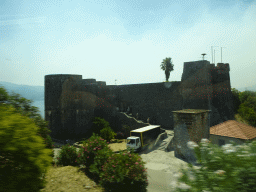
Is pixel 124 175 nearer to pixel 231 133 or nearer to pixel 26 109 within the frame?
pixel 26 109

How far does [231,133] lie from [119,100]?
17.0 meters

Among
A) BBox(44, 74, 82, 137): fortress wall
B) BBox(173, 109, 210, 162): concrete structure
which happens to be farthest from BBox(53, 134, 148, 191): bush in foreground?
BBox(44, 74, 82, 137): fortress wall

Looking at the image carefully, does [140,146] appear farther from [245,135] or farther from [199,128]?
[245,135]

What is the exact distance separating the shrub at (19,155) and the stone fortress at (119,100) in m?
19.1

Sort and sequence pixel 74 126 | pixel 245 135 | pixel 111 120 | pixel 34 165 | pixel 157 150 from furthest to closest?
pixel 111 120
pixel 74 126
pixel 157 150
pixel 245 135
pixel 34 165

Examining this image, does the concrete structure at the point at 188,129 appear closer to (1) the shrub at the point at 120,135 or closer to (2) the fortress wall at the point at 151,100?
(2) the fortress wall at the point at 151,100

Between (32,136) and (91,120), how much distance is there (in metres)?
24.6

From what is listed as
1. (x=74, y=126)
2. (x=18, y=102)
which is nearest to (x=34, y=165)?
(x=18, y=102)

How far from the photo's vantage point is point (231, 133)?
15547 millimetres

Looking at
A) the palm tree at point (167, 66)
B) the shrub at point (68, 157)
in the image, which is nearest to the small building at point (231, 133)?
the shrub at point (68, 157)

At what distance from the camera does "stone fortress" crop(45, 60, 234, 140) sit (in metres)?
20.6

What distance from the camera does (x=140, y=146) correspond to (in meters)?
17.0

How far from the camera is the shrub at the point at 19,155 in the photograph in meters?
2.60

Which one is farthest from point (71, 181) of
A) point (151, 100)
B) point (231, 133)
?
point (151, 100)
